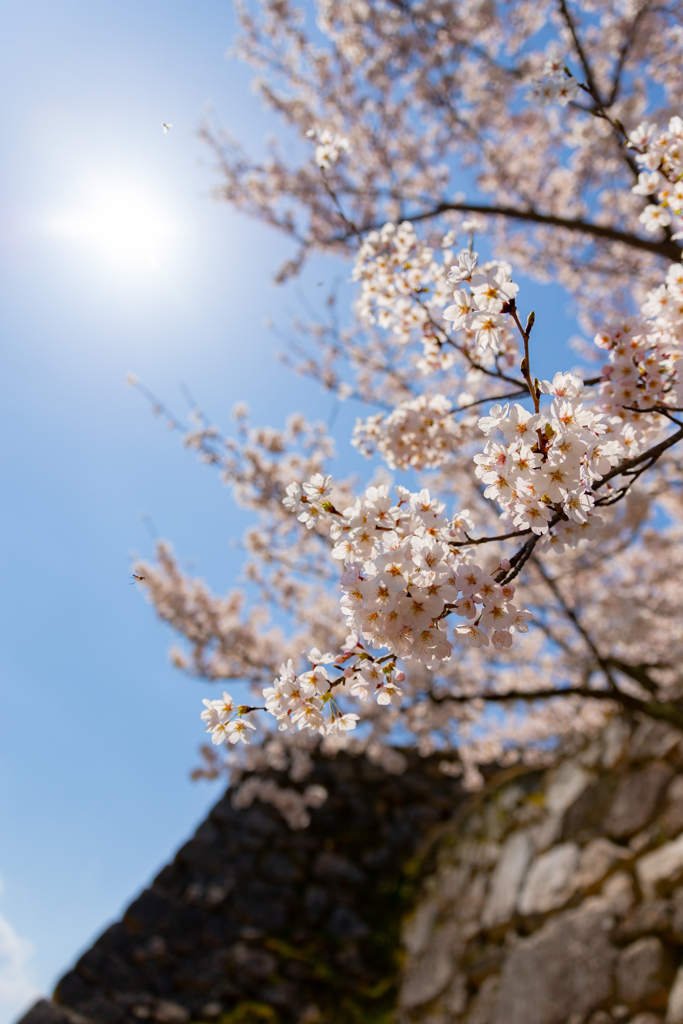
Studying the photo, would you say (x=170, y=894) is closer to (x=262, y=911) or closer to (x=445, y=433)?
(x=262, y=911)

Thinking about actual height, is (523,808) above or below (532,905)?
above

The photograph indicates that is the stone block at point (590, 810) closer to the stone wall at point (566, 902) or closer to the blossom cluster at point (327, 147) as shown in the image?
the stone wall at point (566, 902)

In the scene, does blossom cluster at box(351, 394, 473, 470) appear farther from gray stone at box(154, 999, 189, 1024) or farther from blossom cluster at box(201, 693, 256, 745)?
gray stone at box(154, 999, 189, 1024)

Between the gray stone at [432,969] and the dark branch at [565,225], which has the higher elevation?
the dark branch at [565,225]

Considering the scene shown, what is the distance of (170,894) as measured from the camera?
5.67 meters

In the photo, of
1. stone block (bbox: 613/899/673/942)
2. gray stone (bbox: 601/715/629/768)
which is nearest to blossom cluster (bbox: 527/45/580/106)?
gray stone (bbox: 601/715/629/768)

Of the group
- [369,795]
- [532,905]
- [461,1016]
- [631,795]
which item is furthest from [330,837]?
[631,795]

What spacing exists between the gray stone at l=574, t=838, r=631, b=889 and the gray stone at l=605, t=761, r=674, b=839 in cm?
10

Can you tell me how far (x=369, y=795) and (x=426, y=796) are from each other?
710 millimetres

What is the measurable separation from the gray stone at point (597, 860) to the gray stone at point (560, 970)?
0.13 meters

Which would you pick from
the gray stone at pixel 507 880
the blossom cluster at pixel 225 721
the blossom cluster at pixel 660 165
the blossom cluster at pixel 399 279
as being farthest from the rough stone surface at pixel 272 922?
the blossom cluster at pixel 660 165

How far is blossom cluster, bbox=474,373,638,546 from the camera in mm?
1368

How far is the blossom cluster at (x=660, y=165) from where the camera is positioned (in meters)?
2.07

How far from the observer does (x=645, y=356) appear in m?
2.03
